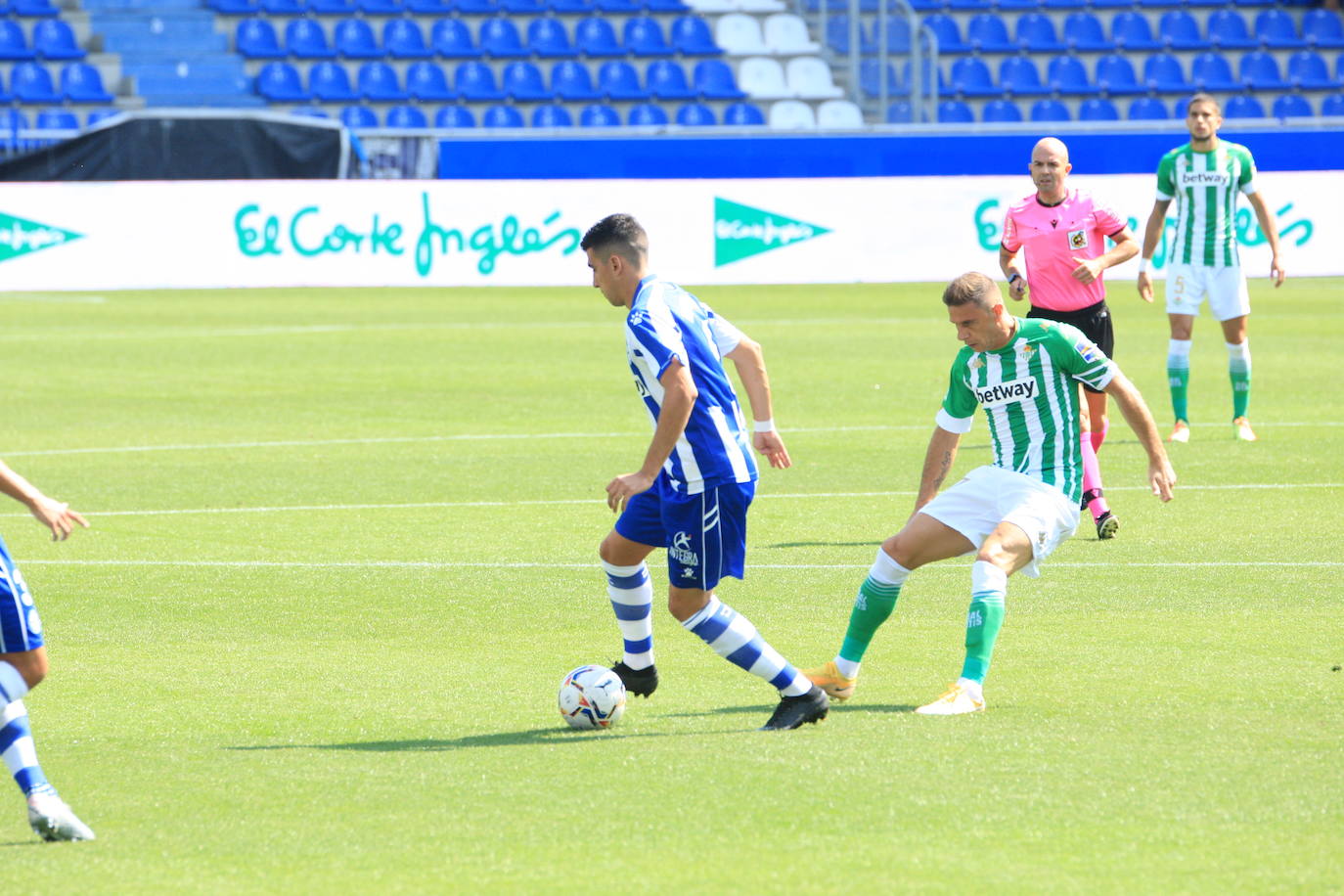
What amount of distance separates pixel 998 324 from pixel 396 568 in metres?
3.85

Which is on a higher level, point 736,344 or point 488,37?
point 488,37

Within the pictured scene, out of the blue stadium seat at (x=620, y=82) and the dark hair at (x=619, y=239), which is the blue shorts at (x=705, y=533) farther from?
the blue stadium seat at (x=620, y=82)

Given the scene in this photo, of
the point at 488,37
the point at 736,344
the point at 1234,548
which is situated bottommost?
the point at 1234,548

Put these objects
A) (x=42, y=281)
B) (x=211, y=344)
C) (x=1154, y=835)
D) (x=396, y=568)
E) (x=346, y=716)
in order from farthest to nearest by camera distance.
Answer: (x=42, y=281) < (x=211, y=344) < (x=396, y=568) < (x=346, y=716) < (x=1154, y=835)

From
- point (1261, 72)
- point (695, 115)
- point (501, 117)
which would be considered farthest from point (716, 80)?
point (1261, 72)

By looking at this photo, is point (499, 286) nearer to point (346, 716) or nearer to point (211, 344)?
point (211, 344)

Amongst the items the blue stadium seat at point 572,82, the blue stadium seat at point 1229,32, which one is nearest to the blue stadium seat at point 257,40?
the blue stadium seat at point 572,82

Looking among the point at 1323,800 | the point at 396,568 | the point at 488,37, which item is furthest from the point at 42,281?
the point at 1323,800

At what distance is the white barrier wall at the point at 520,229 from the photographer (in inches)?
987

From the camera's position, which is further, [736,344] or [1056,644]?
[1056,644]

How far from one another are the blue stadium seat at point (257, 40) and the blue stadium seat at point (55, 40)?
2737 mm

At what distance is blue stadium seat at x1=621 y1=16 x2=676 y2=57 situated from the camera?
34.0m

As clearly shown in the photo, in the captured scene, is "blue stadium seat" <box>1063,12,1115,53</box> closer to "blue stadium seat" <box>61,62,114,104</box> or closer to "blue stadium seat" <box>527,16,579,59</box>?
"blue stadium seat" <box>527,16,579,59</box>

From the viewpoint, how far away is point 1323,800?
5.05 meters
